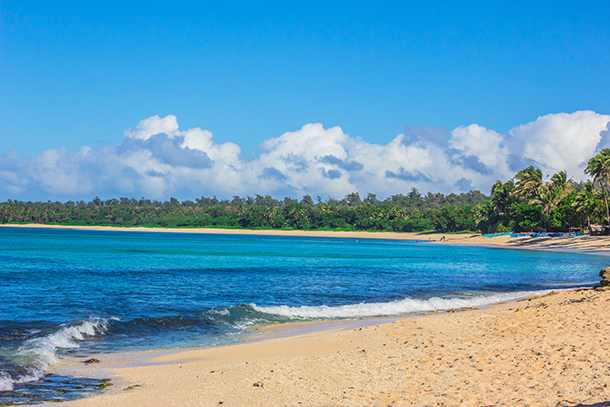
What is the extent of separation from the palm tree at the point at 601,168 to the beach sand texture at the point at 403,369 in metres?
74.2

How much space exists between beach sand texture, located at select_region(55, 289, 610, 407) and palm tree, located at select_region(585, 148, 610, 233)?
74.2 meters

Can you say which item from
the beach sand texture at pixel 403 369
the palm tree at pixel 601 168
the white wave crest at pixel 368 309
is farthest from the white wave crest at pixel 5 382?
the palm tree at pixel 601 168

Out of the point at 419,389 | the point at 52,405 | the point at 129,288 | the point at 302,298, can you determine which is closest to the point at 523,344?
the point at 419,389

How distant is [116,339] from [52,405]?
6.71 metres

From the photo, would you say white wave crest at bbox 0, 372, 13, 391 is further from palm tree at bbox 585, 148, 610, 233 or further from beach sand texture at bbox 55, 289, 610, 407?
palm tree at bbox 585, 148, 610, 233

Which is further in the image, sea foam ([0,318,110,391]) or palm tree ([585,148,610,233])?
palm tree ([585,148,610,233])

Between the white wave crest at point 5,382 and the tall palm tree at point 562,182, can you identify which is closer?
the white wave crest at point 5,382

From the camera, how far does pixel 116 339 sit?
15000 millimetres

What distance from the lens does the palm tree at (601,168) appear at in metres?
76.1

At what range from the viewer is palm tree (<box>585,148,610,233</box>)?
2997 inches

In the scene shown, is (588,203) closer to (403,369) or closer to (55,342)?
(403,369)

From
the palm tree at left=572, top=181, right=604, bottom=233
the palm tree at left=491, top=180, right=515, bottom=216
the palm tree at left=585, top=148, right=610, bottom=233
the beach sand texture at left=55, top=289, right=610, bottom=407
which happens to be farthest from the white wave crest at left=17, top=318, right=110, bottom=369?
the palm tree at left=491, top=180, right=515, bottom=216

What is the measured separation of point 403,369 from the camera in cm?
955

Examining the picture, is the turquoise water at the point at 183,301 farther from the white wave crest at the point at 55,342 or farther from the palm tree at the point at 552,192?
the palm tree at the point at 552,192
